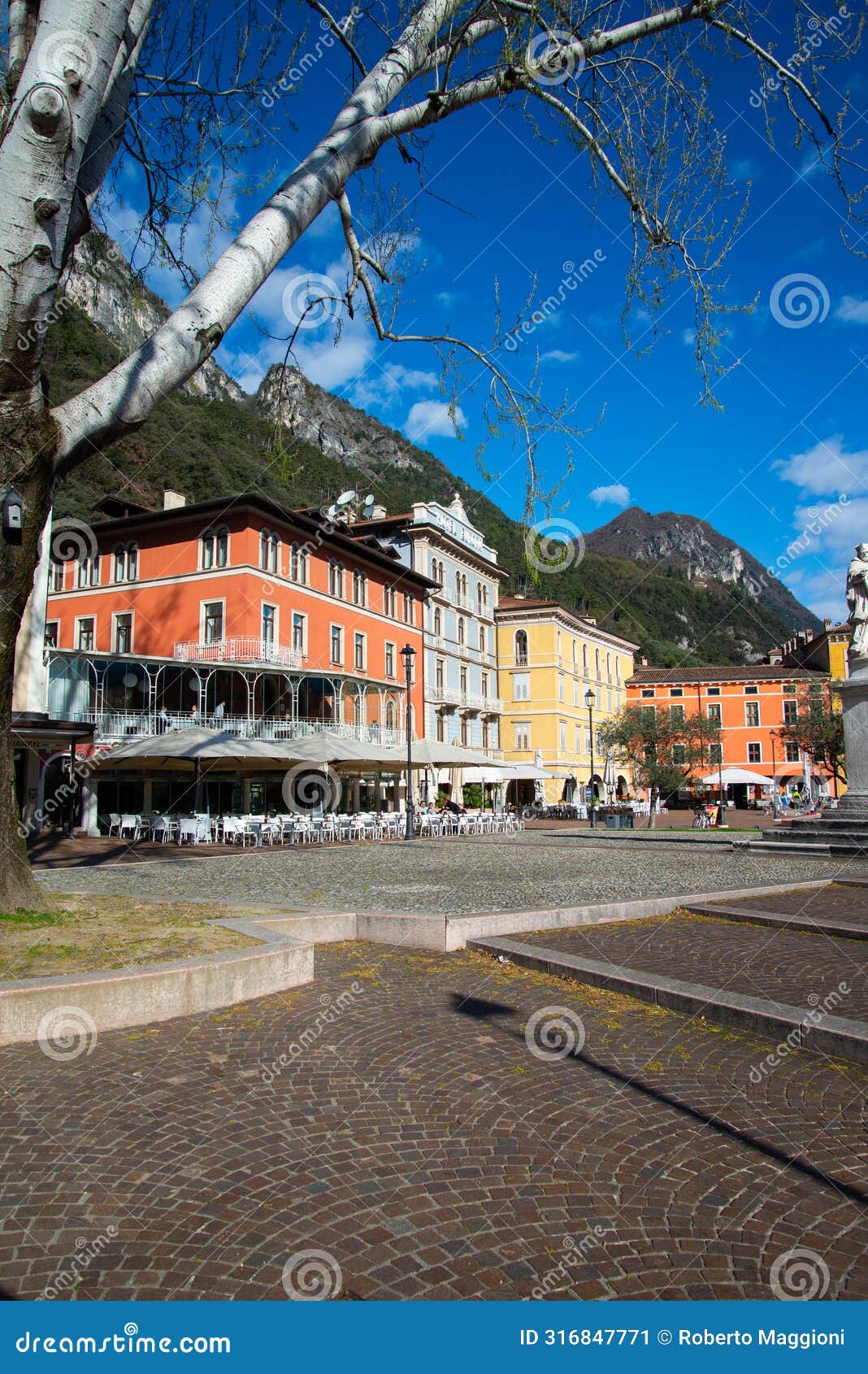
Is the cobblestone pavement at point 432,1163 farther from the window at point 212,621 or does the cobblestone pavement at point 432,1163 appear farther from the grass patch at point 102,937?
the window at point 212,621

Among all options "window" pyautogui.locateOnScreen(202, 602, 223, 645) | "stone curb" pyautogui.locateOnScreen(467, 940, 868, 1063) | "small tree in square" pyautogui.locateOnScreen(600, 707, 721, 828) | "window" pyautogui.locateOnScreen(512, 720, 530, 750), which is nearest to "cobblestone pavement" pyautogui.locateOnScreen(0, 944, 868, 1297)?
"stone curb" pyautogui.locateOnScreen(467, 940, 868, 1063)

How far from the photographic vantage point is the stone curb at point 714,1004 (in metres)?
4.34

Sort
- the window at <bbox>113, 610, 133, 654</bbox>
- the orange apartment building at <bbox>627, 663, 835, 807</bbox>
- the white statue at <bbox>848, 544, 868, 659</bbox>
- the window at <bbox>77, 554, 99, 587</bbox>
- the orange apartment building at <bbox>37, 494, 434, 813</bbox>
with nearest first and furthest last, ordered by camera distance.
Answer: the white statue at <bbox>848, 544, 868, 659</bbox>
the orange apartment building at <bbox>37, 494, 434, 813</bbox>
the window at <bbox>113, 610, 133, 654</bbox>
the window at <bbox>77, 554, 99, 587</bbox>
the orange apartment building at <bbox>627, 663, 835, 807</bbox>

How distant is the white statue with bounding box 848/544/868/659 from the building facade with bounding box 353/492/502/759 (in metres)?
28.3

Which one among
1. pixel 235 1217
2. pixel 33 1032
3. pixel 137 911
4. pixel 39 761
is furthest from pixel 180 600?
pixel 235 1217

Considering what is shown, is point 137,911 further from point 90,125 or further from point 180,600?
point 180,600

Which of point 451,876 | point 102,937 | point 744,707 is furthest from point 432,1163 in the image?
point 744,707

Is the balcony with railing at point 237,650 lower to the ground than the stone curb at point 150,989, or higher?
higher

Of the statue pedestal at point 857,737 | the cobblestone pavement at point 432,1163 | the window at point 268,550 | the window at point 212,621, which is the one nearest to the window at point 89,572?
the window at point 212,621

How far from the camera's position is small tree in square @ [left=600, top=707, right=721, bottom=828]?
48.1m

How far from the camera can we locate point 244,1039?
15.6 feet

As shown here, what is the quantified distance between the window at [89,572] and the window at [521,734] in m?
28.1

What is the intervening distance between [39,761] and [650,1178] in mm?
23405

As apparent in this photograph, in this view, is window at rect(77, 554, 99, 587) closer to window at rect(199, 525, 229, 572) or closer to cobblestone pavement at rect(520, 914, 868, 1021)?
window at rect(199, 525, 229, 572)
